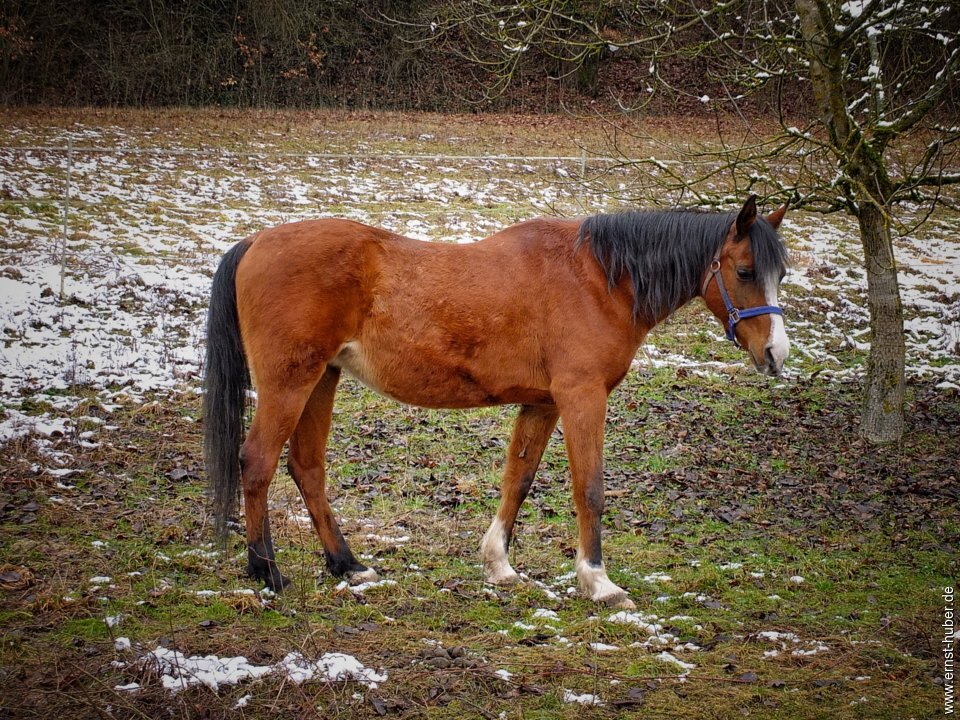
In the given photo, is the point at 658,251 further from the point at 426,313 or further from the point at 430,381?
the point at 430,381

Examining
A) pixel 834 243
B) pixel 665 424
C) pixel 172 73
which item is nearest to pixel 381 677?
pixel 665 424

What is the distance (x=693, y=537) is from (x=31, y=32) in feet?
76.0

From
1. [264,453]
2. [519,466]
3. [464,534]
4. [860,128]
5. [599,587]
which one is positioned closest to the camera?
[264,453]

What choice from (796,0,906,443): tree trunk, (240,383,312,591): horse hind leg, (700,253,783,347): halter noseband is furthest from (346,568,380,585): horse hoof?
(796,0,906,443): tree trunk

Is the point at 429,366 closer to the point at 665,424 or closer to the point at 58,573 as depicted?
the point at 58,573

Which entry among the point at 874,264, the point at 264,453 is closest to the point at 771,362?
the point at 264,453

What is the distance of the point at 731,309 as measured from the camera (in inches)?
197

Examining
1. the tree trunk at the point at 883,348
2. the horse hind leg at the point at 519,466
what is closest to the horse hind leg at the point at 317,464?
the horse hind leg at the point at 519,466

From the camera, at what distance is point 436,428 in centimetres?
806

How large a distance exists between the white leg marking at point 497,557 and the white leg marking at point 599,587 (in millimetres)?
460

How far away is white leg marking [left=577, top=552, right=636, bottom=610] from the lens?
479 cm

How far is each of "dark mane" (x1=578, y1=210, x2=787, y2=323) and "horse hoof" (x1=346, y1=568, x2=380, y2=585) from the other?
2409 mm

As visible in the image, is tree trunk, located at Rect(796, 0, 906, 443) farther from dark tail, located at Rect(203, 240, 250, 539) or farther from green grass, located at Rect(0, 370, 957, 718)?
dark tail, located at Rect(203, 240, 250, 539)

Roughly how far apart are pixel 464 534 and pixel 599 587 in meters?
1.39
